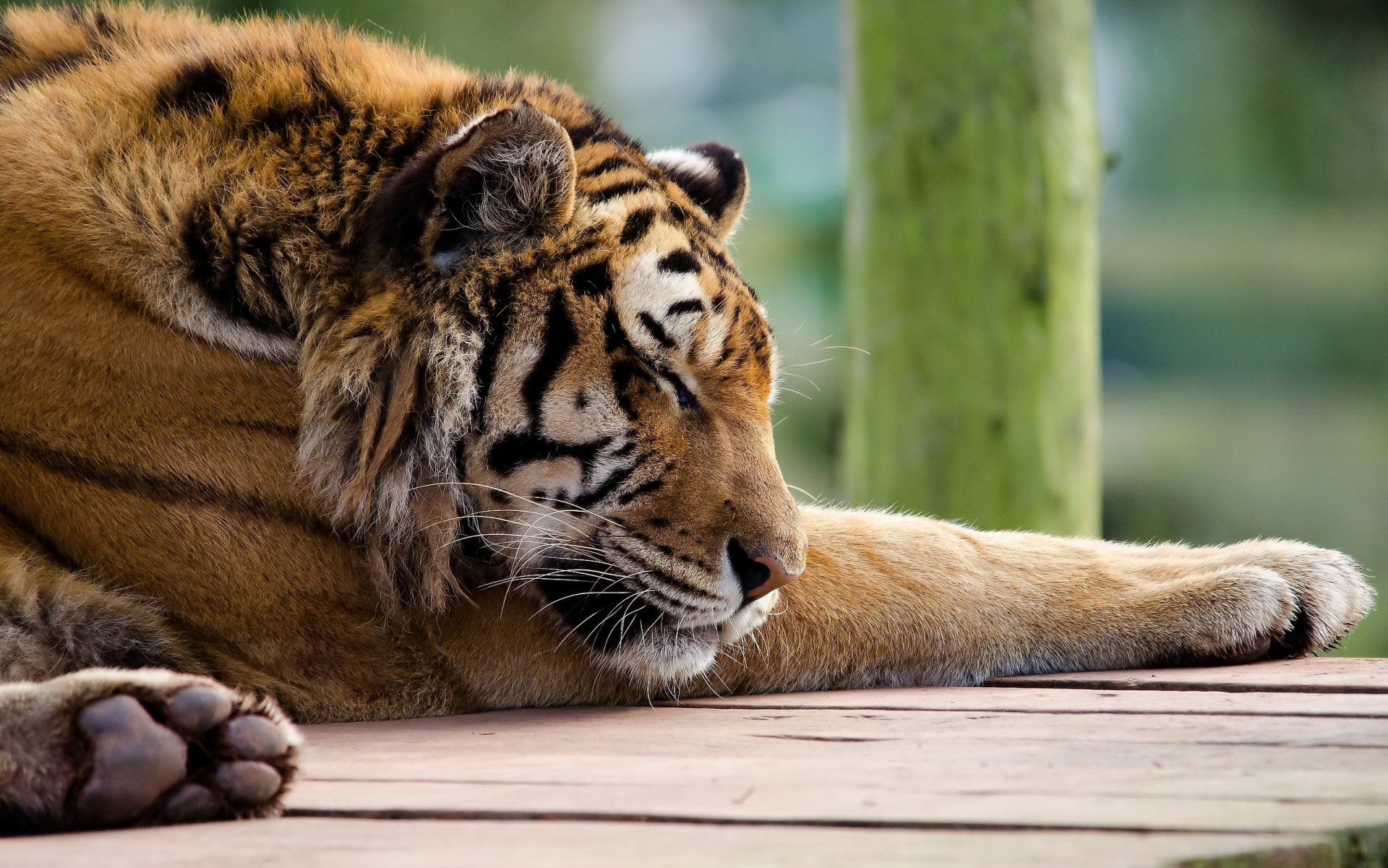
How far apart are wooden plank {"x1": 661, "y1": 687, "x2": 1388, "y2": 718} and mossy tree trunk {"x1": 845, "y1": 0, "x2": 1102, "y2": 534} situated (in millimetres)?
1485

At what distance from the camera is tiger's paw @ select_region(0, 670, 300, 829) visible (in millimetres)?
1213

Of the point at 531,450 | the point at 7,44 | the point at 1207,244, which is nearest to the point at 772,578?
the point at 531,450

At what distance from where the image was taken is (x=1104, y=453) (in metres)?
11.3

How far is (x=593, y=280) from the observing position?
200 centimetres

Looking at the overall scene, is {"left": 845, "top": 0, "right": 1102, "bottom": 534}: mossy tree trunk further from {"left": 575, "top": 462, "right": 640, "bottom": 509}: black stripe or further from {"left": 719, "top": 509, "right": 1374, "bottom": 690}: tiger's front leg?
{"left": 575, "top": 462, "right": 640, "bottom": 509}: black stripe

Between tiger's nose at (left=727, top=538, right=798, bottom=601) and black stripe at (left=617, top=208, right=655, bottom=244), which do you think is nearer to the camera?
tiger's nose at (left=727, top=538, right=798, bottom=601)

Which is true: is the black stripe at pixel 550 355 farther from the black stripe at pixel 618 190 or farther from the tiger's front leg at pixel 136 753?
the tiger's front leg at pixel 136 753

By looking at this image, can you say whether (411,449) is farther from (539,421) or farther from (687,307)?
(687,307)

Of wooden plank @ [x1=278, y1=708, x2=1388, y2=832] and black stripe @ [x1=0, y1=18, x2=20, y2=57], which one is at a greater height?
black stripe @ [x1=0, y1=18, x2=20, y2=57]

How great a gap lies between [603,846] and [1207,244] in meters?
11.9

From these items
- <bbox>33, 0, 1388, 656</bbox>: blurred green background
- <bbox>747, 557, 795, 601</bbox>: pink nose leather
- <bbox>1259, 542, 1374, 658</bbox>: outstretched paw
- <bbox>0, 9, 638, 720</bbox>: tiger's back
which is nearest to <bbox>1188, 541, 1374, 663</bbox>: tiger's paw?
<bbox>1259, 542, 1374, 658</bbox>: outstretched paw

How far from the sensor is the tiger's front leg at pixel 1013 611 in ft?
6.74

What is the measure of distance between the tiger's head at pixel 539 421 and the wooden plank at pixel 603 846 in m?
0.80

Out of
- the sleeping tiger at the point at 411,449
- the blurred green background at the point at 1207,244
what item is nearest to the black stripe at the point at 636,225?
the sleeping tiger at the point at 411,449
